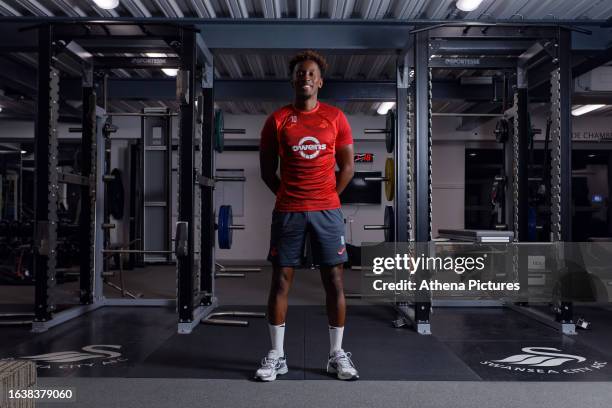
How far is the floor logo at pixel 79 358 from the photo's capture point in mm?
2207

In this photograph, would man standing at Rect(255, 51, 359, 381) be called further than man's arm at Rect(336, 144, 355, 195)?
No

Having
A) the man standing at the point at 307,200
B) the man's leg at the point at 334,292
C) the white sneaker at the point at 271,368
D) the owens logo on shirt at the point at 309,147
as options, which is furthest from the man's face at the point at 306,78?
the white sneaker at the point at 271,368

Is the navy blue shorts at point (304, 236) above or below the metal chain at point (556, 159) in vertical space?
below

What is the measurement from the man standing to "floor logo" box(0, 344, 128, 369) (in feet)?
2.70

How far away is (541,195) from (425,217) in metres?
1.74

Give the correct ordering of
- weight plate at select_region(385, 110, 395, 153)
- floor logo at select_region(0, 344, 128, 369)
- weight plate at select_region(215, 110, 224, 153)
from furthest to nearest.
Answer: weight plate at select_region(215, 110, 224, 153) → weight plate at select_region(385, 110, 395, 153) → floor logo at select_region(0, 344, 128, 369)

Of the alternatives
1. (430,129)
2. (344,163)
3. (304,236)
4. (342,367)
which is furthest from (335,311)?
(430,129)

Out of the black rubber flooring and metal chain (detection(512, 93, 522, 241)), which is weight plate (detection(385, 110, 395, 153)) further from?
the black rubber flooring

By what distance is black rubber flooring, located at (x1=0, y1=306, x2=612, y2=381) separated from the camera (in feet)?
6.93

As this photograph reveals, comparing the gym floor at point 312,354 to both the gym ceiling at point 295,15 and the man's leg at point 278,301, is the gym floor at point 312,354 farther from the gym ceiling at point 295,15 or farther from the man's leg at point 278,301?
the gym ceiling at point 295,15

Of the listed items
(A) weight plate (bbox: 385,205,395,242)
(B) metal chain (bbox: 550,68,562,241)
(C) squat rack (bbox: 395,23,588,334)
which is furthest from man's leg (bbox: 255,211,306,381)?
(B) metal chain (bbox: 550,68,562,241)

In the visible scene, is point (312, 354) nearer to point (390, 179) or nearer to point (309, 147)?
point (309, 147)

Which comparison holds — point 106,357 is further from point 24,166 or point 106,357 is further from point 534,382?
point 24,166

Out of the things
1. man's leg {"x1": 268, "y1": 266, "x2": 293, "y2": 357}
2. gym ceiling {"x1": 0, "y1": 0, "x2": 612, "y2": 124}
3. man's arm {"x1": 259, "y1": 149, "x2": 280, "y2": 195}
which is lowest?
man's leg {"x1": 268, "y1": 266, "x2": 293, "y2": 357}
